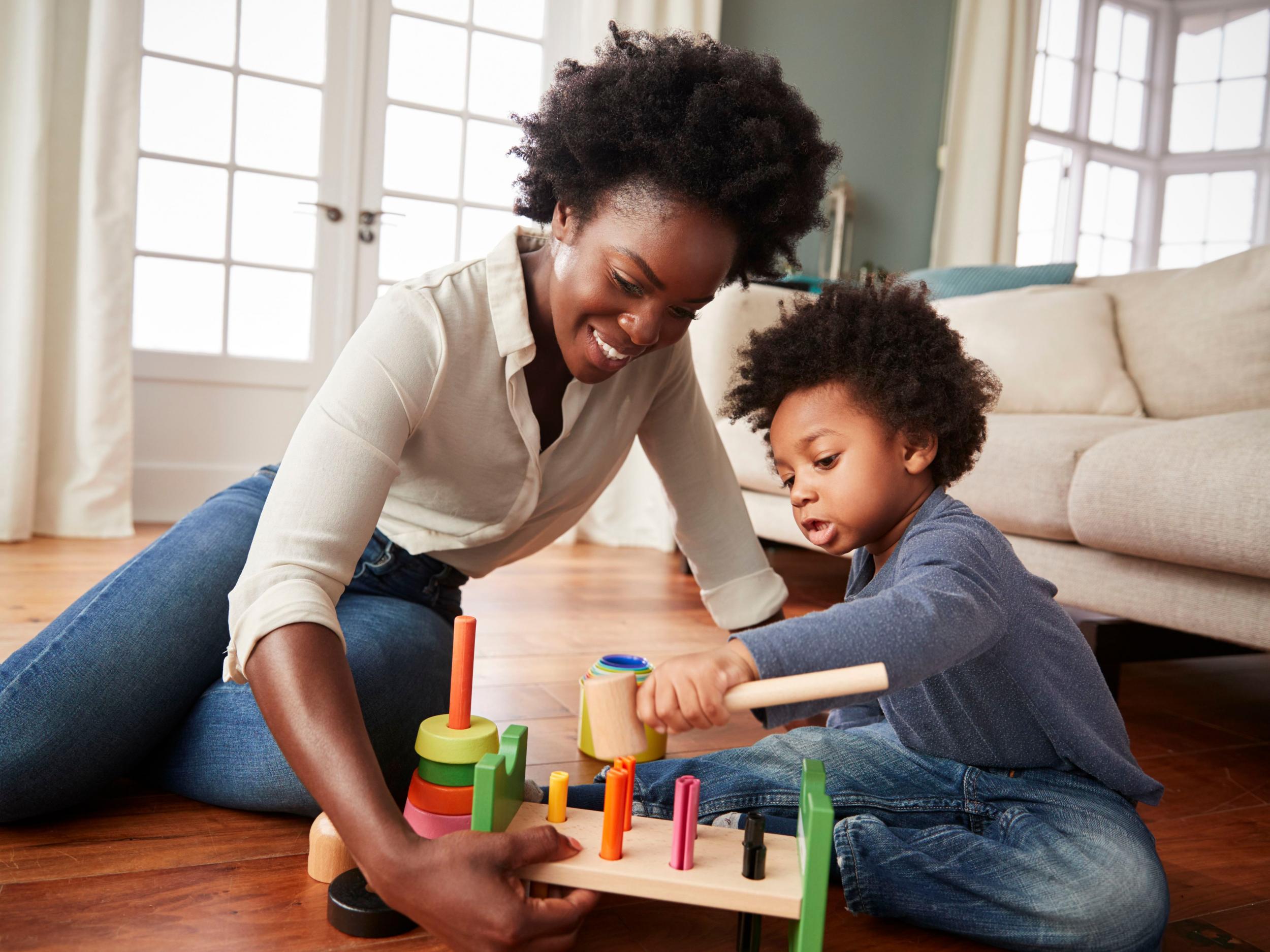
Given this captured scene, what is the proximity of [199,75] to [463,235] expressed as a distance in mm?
876

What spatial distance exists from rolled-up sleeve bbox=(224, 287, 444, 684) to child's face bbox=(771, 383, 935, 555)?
356 mm

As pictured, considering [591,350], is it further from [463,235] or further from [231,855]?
[463,235]

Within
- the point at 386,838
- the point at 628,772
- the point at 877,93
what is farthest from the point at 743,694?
the point at 877,93

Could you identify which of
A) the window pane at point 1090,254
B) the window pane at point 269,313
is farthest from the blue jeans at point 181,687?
the window pane at point 1090,254

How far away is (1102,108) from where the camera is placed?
4.49 metres

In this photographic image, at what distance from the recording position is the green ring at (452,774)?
30.3 inches

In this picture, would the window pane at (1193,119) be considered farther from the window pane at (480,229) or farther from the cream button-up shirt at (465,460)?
the cream button-up shirt at (465,460)

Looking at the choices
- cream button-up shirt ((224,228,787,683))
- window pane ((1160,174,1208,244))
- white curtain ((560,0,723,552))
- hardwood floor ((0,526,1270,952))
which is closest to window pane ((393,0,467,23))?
white curtain ((560,0,723,552))

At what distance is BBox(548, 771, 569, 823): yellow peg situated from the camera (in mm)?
757

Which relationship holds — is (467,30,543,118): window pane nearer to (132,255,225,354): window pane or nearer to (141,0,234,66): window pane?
(141,0,234,66): window pane

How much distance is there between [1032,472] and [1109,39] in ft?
12.4

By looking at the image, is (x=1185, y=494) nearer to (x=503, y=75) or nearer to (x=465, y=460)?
(x=465, y=460)

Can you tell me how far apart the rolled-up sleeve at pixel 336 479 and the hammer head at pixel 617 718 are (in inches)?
8.2

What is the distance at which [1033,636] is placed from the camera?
859 millimetres
